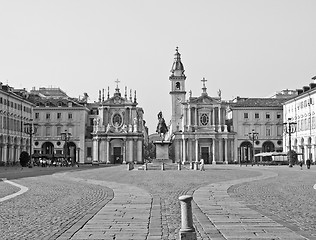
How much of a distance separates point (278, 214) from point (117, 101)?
347ft

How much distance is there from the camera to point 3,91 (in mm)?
82750

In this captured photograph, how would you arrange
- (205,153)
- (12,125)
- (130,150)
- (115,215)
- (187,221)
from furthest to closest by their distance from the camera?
1. (205,153)
2. (130,150)
3. (12,125)
4. (115,215)
5. (187,221)

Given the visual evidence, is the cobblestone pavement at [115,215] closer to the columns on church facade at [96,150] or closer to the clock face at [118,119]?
the columns on church facade at [96,150]

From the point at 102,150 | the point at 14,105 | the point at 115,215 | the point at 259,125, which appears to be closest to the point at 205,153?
the point at 259,125

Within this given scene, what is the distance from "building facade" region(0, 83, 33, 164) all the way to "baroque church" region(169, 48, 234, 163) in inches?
1420

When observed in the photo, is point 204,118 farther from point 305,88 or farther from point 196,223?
point 196,223

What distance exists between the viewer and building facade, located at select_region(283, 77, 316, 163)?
87.6 meters

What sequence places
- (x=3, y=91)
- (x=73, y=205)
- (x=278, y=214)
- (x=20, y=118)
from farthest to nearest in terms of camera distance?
(x=20, y=118) < (x=3, y=91) < (x=73, y=205) < (x=278, y=214)

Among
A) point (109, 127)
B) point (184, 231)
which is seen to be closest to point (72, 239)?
point (184, 231)

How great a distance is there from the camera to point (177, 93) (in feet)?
415

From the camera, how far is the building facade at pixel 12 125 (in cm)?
8325

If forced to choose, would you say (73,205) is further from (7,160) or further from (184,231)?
(7,160)

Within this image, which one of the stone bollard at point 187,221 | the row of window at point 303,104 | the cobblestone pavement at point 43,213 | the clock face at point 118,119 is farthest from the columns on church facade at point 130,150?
the stone bollard at point 187,221

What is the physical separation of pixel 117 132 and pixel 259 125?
107 feet
